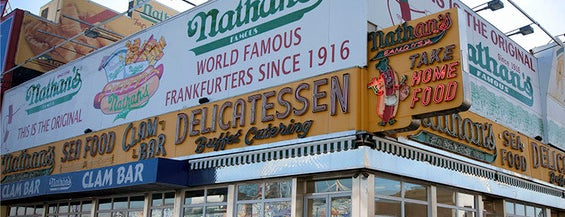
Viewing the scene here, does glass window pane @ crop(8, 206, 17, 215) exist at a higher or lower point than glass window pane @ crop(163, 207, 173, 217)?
higher

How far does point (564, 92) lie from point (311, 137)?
10129 millimetres

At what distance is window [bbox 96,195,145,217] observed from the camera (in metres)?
14.5

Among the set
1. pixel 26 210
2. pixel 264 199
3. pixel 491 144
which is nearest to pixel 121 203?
pixel 264 199

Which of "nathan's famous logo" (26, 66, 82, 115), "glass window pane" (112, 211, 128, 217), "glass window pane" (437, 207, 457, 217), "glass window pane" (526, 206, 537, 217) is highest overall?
"nathan's famous logo" (26, 66, 82, 115)

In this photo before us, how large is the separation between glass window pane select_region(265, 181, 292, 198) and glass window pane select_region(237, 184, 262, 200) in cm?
25

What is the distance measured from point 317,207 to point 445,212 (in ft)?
9.66

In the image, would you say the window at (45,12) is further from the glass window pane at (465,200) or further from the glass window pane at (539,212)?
the glass window pane at (539,212)

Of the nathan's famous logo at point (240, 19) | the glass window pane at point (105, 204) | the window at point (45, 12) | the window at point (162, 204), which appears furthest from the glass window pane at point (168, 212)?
the window at point (45, 12)

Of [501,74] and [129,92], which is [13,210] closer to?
[129,92]

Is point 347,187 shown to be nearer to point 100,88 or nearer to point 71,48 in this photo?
point 100,88

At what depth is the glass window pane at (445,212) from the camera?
11.5 metres

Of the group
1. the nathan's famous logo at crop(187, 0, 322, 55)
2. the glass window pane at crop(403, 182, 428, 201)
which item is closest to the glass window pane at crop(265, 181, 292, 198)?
the glass window pane at crop(403, 182, 428, 201)

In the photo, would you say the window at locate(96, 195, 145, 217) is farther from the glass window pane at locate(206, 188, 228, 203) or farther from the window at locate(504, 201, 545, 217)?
the window at locate(504, 201, 545, 217)

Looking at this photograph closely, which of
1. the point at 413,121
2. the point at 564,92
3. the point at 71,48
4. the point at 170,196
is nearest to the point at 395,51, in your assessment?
the point at 413,121
